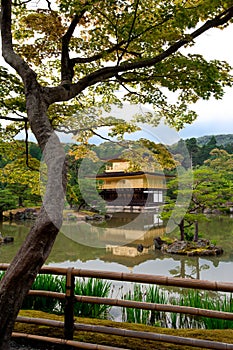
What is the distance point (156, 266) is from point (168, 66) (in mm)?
6426

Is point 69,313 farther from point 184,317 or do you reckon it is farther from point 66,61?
point 66,61

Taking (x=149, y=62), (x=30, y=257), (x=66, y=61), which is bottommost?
(x=30, y=257)

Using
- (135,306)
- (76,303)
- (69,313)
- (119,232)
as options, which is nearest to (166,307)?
(135,306)

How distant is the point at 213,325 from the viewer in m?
2.84

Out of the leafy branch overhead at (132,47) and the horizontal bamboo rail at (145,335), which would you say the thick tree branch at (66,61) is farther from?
the horizontal bamboo rail at (145,335)

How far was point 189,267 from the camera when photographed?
8.37m

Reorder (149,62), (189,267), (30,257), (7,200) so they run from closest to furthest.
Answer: (30,257), (149,62), (189,267), (7,200)

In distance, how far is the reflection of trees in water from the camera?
305 inches

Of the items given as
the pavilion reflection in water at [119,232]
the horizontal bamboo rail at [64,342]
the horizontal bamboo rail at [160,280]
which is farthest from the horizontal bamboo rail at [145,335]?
the pavilion reflection in water at [119,232]

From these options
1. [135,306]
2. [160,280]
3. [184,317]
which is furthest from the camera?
[184,317]

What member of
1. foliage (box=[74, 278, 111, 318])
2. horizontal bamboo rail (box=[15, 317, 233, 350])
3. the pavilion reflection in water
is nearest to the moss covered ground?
horizontal bamboo rail (box=[15, 317, 233, 350])

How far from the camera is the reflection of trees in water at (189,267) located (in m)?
7.76

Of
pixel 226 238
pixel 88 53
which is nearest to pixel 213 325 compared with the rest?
pixel 88 53

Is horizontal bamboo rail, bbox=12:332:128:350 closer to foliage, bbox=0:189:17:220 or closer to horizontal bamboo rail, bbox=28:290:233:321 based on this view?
horizontal bamboo rail, bbox=28:290:233:321
